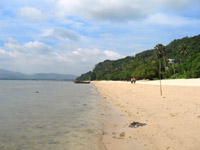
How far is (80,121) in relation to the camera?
1034 centimetres

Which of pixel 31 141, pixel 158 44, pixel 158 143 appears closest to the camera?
pixel 158 143

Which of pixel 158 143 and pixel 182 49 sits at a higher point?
pixel 182 49

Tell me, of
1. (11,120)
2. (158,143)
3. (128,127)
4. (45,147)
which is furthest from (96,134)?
(11,120)

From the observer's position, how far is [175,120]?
862 cm

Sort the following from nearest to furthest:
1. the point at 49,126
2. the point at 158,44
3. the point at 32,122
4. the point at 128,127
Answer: the point at 128,127, the point at 49,126, the point at 32,122, the point at 158,44

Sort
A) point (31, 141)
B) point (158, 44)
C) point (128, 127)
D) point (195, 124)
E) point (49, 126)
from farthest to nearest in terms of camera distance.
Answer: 1. point (158, 44)
2. point (49, 126)
3. point (128, 127)
4. point (195, 124)
5. point (31, 141)

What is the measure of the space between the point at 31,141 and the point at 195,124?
6.78 m

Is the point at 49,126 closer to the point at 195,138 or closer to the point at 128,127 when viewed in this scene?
the point at 128,127

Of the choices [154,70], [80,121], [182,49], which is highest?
[182,49]

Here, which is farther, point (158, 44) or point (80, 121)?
point (158, 44)

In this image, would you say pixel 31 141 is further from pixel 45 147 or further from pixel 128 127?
pixel 128 127

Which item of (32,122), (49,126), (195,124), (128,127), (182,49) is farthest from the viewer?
(182,49)

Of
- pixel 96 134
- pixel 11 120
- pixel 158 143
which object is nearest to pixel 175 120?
pixel 158 143

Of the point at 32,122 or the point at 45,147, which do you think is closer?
the point at 45,147
